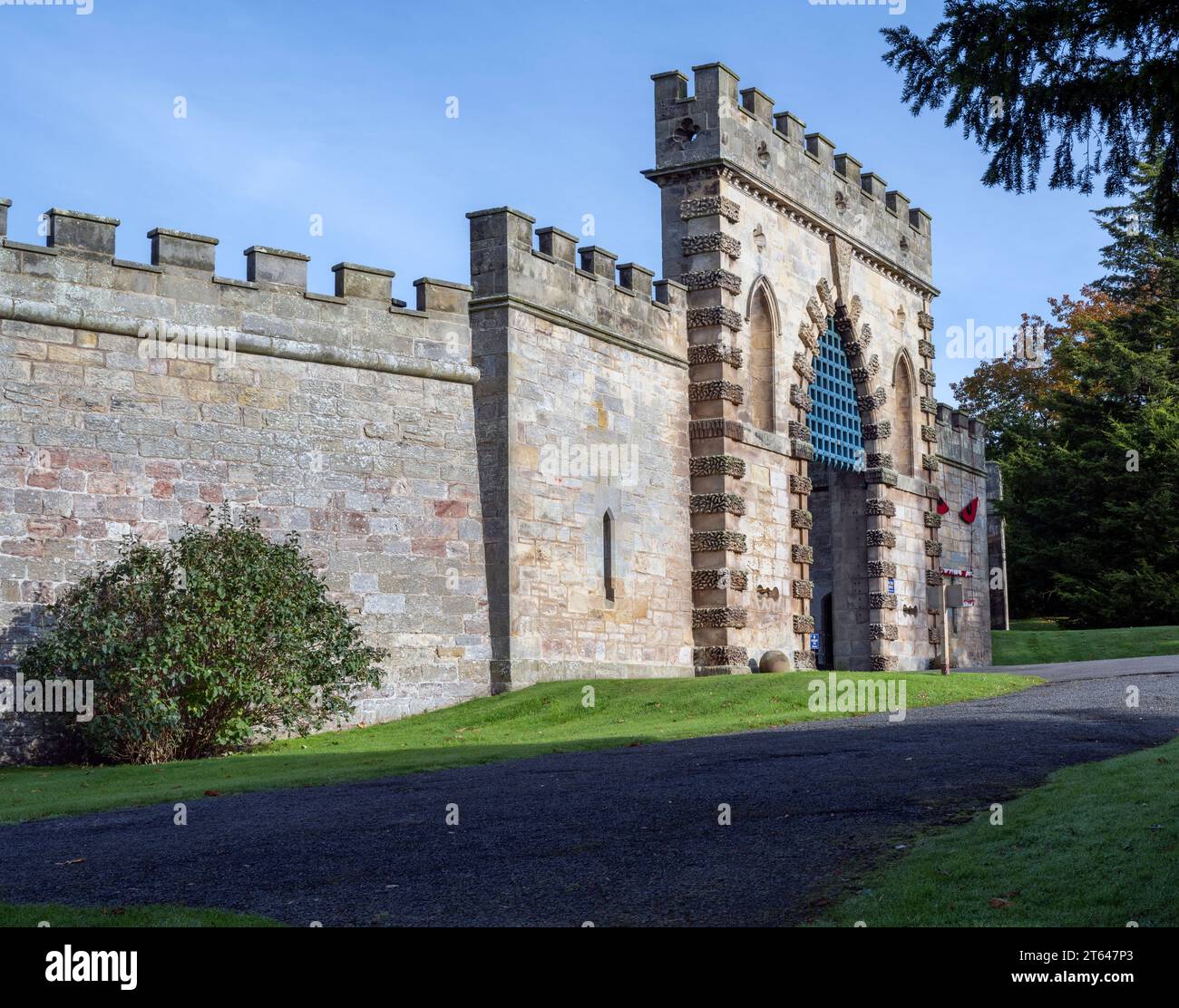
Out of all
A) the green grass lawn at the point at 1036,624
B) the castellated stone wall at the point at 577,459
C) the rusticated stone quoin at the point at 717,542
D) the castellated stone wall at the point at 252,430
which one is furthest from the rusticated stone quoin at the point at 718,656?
the green grass lawn at the point at 1036,624

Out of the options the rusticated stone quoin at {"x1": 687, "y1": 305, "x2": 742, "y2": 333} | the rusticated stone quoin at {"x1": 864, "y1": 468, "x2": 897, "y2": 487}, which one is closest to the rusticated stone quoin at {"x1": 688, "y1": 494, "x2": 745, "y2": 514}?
the rusticated stone quoin at {"x1": 687, "y1": 305, "x2": 742, "y2": 333}

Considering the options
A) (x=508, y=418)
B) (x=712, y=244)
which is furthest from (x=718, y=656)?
(x=712, y=244)

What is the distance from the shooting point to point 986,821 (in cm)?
920

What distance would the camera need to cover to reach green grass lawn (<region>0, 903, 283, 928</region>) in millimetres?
7004

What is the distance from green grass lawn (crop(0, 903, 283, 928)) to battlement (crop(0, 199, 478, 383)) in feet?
40.0

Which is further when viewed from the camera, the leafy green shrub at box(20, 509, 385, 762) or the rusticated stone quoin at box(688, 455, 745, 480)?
the rusticated stone quoin at box(688, 455, 745, 480)

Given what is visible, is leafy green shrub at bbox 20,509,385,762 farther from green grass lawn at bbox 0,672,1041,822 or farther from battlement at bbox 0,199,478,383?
battlement at bbox 0,199,478,383

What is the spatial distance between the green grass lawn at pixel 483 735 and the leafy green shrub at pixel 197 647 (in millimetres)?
564

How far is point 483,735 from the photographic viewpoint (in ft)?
60.3

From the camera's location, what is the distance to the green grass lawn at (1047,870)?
22.6 feet

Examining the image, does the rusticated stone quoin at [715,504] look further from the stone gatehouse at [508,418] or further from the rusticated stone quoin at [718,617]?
the rusticated stone quoin at [718,617]

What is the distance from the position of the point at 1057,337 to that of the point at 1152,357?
1210cm
